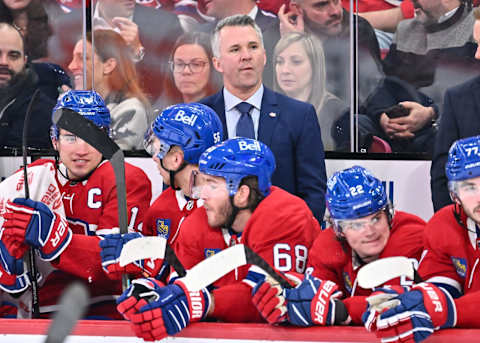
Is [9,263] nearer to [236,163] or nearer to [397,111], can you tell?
[236,163]

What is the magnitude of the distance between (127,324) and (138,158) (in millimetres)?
1905

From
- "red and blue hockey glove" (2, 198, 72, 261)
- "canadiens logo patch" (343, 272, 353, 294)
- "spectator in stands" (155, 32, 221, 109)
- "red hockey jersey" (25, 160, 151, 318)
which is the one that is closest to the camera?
"canadiens logo patch" (343, 272, 353, 294)

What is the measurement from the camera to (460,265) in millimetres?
2525

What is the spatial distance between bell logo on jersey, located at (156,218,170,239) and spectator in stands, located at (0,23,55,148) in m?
1.33

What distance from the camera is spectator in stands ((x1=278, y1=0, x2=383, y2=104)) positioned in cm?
412

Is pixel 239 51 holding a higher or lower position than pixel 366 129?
higher

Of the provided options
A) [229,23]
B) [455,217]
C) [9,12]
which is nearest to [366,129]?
[229,23]

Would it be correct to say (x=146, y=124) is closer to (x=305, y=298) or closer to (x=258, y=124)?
(x=258, y=124)

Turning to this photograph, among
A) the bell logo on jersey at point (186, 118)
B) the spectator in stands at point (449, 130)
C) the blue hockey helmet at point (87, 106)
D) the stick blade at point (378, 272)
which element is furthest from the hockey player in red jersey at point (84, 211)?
the spectator in stands at point (449, 130)

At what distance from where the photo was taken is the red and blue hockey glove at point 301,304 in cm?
227

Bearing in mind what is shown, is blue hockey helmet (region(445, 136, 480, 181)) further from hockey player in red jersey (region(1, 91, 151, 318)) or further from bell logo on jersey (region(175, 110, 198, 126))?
hockey player in red jersey (region(1, 91, 151, 318))

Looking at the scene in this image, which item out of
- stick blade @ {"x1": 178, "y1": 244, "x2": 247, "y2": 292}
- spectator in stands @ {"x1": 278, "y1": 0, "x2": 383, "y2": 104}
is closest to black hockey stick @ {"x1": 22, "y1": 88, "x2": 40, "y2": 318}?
stick blade @ {"x1": 178, "y1": 244, "x2": 247, "y2": 292}

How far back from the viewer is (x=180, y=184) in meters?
3.23

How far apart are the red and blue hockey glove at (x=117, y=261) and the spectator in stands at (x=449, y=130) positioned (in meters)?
1.37
